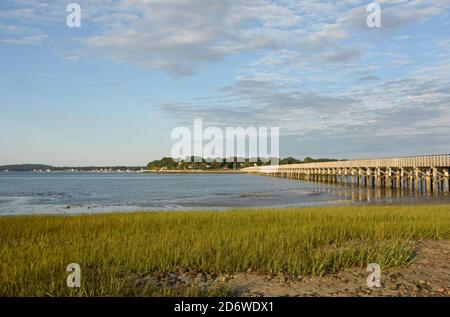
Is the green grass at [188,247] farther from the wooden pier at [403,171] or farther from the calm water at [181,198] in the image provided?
the wooden pier at [403,171]

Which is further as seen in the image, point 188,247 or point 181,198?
point 181,198

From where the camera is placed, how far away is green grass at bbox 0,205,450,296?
8258 millimetres

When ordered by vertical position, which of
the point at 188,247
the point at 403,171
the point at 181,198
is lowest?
the point at 181,198

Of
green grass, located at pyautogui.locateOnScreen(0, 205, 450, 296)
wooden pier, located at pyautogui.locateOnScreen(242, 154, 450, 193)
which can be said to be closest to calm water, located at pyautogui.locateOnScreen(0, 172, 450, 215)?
wooden pier, located at pyautogui.locateOnScreen(242, 154, 450, 193)

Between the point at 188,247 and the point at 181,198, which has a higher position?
the point at 188,247

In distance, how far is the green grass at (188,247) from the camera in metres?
8.26

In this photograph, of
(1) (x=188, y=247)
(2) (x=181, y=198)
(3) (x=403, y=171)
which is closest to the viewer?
(1) (x=188, y=247)

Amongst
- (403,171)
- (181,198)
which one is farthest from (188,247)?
(403,171)

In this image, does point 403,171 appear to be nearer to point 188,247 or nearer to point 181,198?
point 181,198

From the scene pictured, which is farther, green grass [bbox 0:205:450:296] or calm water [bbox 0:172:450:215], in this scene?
calm water [bbox 0:172:450:215]

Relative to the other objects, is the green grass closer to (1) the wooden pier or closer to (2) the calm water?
(2) the calm water

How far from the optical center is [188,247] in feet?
36.7

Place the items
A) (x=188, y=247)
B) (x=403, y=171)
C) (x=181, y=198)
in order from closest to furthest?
(x=188, y=247) → (x=181, y=198) → (x=403, y=171)
